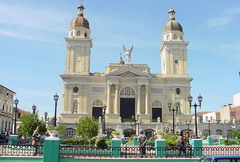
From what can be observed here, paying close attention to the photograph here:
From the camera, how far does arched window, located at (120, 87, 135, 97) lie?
2469 inches

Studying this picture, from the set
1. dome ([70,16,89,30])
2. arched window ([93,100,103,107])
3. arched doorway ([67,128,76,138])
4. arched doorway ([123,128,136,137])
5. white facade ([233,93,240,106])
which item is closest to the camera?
arched doorway ([67,128,76,138])

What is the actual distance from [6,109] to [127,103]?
29.1m

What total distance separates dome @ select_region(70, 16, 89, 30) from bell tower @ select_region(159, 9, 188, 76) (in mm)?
18580

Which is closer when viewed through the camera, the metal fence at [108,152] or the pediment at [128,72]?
the metal fence at [108,152]

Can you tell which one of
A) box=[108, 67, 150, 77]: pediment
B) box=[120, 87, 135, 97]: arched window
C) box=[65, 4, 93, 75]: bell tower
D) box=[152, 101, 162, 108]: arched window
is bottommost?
box=[152, 101, 162, 108]: arched window

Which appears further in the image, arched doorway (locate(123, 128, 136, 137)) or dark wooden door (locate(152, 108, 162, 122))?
→ dark wooden door (locate(152, 108, 162, 122))

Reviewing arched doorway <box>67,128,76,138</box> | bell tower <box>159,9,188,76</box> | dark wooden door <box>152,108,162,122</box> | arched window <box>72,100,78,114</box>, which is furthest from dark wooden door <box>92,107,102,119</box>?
bell tower <box>159,9,188,76</box>

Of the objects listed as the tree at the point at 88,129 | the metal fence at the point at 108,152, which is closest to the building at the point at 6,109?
the tree at the point at 88,129

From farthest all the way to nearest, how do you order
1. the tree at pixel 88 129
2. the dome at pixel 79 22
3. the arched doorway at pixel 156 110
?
the dome at pixel 79 22, the arched doorway at pixel 156 110, the tree at pixel 88 129

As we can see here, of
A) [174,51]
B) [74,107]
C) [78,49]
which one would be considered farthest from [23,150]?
[174,51]

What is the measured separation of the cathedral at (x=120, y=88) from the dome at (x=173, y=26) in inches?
126

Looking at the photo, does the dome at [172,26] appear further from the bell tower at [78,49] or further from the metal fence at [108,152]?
the metal fence at [108,152]

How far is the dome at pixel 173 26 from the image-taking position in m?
66.3

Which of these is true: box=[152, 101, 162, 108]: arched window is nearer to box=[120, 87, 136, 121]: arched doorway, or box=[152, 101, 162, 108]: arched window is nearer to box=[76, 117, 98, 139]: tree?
box=[120, 87, 136, 121]: arched doorway
